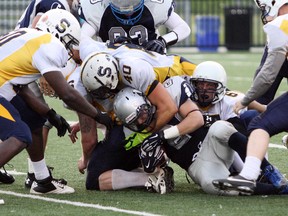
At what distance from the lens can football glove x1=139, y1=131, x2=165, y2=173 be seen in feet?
18.9

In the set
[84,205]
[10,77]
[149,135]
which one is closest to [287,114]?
[149,135]

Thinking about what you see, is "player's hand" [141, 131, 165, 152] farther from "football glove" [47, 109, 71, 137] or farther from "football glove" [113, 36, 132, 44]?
"football glove" [113, 36, 132, 44]

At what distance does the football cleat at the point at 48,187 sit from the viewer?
588 cm

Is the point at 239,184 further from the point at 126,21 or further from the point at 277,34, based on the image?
the point at 126,21

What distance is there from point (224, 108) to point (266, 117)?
79 centimetres

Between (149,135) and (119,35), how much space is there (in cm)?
128

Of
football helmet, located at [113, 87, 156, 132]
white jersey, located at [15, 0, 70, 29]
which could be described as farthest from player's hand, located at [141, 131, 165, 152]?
white jersey, located at [15, 0, 70, 29]

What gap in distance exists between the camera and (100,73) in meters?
5.74

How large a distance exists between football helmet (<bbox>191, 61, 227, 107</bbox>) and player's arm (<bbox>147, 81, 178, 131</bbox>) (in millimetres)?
310

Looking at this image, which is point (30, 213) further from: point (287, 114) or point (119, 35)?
point (119, 35)

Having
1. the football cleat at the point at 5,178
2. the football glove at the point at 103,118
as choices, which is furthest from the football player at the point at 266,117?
the football cleat at the point at 5,178

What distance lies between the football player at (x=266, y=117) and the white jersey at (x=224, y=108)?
67 centimetres

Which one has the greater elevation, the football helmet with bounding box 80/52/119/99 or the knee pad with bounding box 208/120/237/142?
the football helmet with bounding box 80/52/119/99

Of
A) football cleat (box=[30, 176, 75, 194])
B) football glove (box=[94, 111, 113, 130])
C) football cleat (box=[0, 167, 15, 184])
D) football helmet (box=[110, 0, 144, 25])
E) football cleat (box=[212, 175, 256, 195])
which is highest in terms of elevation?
football helmet (box=[110, 0, 144, 25])
